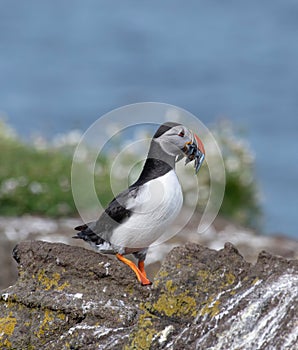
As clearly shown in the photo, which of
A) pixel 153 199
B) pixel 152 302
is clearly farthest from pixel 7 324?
pixel 153 199

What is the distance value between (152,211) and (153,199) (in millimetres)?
70

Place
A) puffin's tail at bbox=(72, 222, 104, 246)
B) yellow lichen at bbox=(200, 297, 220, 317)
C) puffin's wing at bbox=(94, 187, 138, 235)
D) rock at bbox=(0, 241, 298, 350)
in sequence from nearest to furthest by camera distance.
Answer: rock at bbox=(0, 241, 298, 350)
yellow lichen at bbox=(200, 297, 220, 317)
puffin's wing at bbox=(94, 187, 138, 235)
puffin's tail at bbox=(72, 222, 104, 246)

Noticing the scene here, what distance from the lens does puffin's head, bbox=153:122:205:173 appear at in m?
5.46

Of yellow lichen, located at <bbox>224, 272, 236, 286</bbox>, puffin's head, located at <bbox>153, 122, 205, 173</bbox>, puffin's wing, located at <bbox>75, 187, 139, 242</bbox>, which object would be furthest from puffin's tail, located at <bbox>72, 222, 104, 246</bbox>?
yellow lichen, located at <bbox>224, 272, 236, 286</bbox>

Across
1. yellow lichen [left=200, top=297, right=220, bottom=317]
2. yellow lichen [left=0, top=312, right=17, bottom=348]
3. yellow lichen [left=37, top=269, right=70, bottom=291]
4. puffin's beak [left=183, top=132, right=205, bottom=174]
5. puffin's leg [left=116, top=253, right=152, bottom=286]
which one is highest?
puffin's beak [left=183, top=132, right=205, bottom=174]

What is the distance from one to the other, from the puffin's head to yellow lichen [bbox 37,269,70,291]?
38.6 inches

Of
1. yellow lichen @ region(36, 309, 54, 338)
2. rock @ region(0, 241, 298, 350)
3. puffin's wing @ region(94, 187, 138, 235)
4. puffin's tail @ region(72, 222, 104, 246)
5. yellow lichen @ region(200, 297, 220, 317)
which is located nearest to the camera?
rock @ region(0, 241, 298, 350)

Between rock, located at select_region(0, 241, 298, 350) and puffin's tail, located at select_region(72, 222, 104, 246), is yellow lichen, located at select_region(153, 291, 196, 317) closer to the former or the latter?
rock, located at select_region(0, 241, 298, 350)

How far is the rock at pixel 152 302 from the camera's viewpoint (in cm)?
507

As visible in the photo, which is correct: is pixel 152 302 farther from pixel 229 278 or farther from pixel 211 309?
pixel 229 278

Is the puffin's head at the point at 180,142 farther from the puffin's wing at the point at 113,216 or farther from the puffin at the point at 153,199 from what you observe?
the puffin's wing at the point at 113,216

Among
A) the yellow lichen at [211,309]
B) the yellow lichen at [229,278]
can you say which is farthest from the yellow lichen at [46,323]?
the yellow lichen at [229,278]

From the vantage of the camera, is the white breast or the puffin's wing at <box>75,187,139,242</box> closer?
the white breast

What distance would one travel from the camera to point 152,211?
5500 mm
